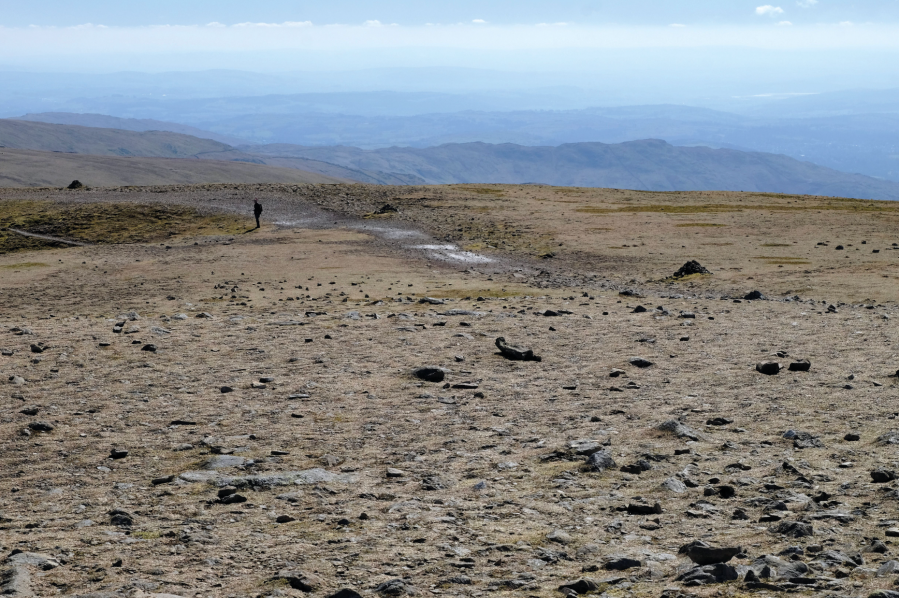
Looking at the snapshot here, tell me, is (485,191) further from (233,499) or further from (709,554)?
(709,554)

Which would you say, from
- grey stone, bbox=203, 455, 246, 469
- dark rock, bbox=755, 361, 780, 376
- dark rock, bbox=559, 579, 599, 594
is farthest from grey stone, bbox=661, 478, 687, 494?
dark rock, bbox=755, 361, 780, 376

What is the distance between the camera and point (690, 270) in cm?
4169

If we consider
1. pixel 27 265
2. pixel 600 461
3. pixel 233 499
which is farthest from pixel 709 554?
pixel 27 265

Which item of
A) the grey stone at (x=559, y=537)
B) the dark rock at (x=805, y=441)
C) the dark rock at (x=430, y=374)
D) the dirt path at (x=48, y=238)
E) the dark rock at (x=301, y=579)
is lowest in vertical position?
the dirt path at (x=48, y=238)

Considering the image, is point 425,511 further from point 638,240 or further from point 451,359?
point 638,240

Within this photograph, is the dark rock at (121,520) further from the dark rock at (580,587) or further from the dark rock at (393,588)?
the dark rock at (580,587)

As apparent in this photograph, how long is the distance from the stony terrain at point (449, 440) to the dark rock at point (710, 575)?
0.02 meters

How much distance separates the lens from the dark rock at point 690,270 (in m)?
41.6

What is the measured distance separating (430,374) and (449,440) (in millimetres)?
4640

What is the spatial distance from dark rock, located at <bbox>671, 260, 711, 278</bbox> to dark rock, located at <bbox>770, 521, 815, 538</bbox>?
3270 cm

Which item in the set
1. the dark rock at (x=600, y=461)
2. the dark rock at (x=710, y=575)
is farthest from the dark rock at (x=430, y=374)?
the dark rock at (x=710, y=575)

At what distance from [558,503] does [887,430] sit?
23.0 feet

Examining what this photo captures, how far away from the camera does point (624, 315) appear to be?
1109 inches

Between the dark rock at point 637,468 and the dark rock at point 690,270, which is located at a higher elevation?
the dark rock at point 690,270
